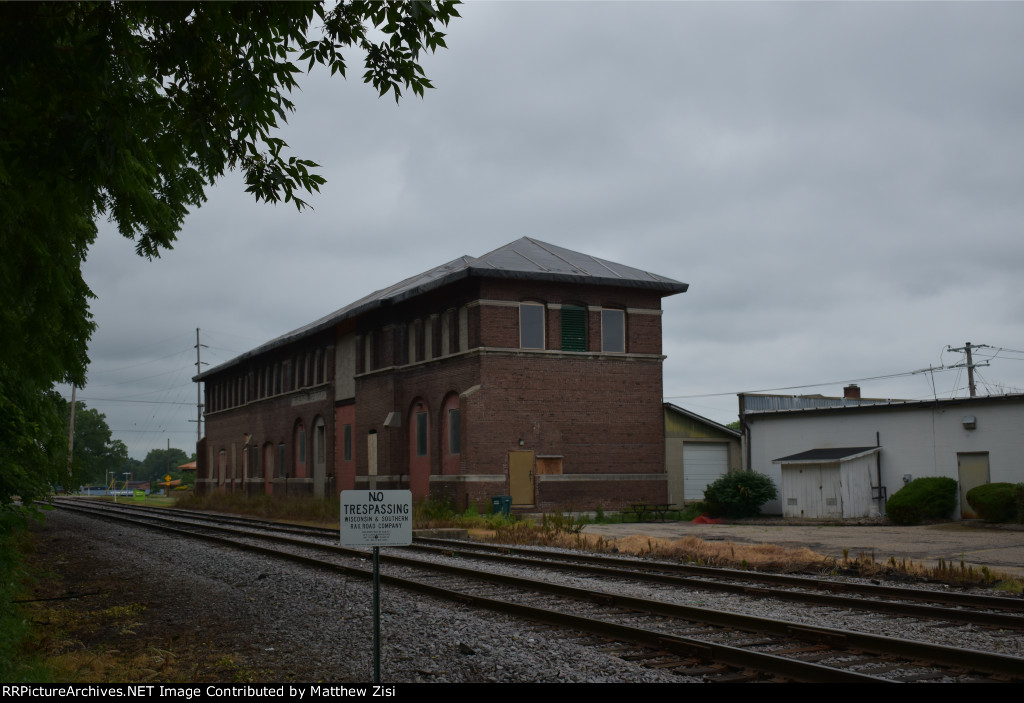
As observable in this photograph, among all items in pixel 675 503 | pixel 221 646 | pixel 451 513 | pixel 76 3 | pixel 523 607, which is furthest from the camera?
pixel 675 503

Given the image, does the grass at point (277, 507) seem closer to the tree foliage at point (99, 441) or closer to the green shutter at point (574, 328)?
the green shutter at point (574, 328)

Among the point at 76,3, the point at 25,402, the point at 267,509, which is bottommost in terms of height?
the point at 267,509

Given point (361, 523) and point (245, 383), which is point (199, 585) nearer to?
point (361, 523)

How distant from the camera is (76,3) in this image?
6.78m

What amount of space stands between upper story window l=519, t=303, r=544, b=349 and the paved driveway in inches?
285

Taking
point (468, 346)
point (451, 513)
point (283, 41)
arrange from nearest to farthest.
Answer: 1. point (283, 41)
2. point (451, 513)
3. point (468, 346)

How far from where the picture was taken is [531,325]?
3325cm

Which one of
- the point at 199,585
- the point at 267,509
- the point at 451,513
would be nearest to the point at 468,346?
the point at 451,513

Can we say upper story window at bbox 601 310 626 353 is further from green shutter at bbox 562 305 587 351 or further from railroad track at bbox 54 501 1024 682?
railroad track at bbox 54 501 1024 682

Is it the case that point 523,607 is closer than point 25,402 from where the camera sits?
Yes

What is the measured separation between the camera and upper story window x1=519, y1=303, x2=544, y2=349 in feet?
108

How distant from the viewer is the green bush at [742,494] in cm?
3247

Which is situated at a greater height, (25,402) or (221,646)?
(25,402)

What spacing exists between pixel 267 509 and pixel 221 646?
→ 32.4 meters
